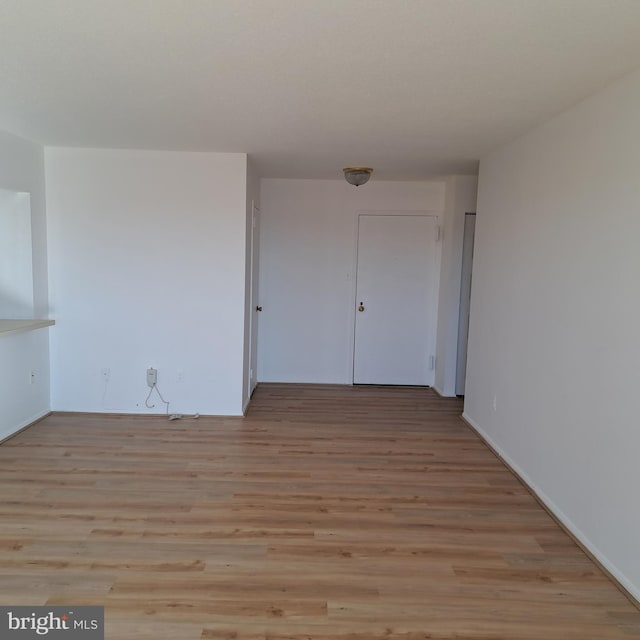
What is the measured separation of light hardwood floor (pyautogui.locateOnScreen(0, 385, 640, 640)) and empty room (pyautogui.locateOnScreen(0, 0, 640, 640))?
0.7 inches

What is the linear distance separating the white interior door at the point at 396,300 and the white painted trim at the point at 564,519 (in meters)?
1.79

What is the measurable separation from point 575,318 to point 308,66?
1.96 metres

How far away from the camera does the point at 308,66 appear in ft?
7.43

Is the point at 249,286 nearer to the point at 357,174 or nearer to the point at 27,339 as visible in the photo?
the point at 357,174

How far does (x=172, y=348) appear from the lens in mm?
4613

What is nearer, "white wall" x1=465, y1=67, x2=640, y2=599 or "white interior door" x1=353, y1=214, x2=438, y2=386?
"white wall" x1=465, y1=67, x2=640, y2=599

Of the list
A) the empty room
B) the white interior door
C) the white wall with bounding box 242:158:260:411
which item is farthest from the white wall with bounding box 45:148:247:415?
the white interior door

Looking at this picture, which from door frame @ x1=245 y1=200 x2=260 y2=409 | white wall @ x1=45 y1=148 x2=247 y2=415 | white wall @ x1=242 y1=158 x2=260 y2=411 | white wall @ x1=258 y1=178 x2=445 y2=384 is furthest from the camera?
white wall @ x1=258 y1=178 x2=445 y2=384

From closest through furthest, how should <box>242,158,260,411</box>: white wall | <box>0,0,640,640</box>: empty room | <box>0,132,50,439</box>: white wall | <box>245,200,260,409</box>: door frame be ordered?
<box>0,0,640,640</box>: empty room
<box>0,132,50,439</box>: white wall
<box>242,158,260,411</box>: white wall
<box>245,200,260,409</box>: door frame

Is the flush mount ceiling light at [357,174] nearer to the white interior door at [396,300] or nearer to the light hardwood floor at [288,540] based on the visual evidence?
the white interior door at [396,300]

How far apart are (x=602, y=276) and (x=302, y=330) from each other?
385 cm

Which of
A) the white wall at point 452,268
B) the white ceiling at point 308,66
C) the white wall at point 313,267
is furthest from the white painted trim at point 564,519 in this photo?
the white ceiling at point 308,66

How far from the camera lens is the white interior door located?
5891mm

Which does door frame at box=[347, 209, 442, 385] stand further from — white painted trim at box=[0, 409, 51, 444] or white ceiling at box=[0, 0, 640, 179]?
white painted trim at box=[0, 409, 51, 444]
